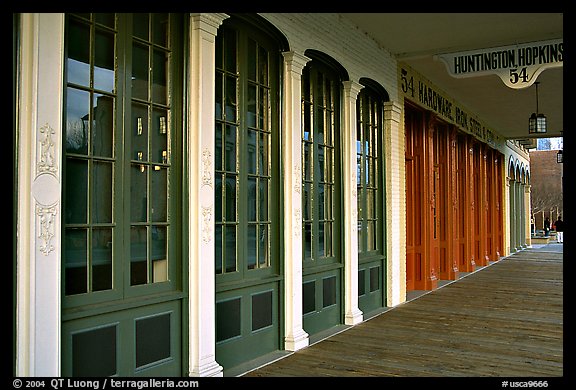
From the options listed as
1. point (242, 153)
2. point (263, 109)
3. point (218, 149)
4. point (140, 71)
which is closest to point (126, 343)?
point (218, 149)

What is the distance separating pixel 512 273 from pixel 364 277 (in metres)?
6.58

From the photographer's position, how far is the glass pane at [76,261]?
3367 millimetres

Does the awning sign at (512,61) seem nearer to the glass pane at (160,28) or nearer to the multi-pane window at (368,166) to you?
the multi-pane window at (368,166)

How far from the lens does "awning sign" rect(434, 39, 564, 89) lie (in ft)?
24.1

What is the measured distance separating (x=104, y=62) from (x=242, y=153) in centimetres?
165

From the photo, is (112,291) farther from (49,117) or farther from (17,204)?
(49,117)

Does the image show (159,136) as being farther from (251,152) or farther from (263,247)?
(263,247)

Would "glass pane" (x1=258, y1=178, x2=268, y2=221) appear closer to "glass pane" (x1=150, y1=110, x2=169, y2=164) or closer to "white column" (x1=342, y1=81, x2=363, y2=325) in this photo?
"glass pane" (x1=150, y1=110, x2=169, y2=164)

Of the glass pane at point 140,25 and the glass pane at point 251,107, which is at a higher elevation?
the glass pane at point 140,25

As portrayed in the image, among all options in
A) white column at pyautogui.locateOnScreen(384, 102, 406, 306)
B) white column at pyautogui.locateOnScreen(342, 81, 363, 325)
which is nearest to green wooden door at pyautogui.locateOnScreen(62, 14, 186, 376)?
white column at pyautogui.locateOnScreen(342, 81, 363, 325)

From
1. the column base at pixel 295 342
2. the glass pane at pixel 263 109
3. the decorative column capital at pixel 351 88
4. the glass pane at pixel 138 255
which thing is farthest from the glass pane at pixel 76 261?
the decorative column capital at pixel 351 88

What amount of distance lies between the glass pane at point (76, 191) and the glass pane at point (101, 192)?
0.07 metres

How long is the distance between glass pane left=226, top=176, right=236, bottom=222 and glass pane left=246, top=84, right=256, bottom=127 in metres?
0.62

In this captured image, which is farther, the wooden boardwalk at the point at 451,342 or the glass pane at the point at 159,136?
the wooden boardwalk at the point at 451,342
